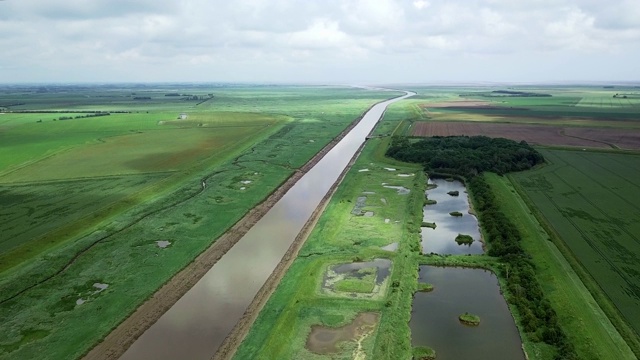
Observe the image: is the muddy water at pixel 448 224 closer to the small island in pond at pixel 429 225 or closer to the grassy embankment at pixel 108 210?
the small island in pond at pixel 429 225

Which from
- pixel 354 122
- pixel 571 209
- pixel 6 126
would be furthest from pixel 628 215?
pixel 6 126

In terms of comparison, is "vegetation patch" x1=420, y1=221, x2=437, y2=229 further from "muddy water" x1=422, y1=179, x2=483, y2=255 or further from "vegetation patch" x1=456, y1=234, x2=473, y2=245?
"vegetation patch" x1=456, y1=234, x2=473, y2=245

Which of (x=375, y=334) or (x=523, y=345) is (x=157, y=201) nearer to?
(x=375, y=334)

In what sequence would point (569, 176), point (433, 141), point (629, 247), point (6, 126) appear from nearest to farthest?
point (629, 247) < point (569, 176) < point (433, 141) < point (6, 126)

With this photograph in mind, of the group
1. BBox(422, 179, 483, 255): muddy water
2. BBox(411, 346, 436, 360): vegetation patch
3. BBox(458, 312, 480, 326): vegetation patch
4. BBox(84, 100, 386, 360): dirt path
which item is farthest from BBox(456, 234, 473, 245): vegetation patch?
BBox(411, 346, 436, 360): vegetation patch

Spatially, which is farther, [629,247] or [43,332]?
[629,247]

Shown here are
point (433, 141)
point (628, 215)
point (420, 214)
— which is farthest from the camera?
point (433, 141)

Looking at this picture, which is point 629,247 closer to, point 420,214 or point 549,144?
point 420,214

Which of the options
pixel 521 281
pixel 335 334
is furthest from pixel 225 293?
pixel 521 281
